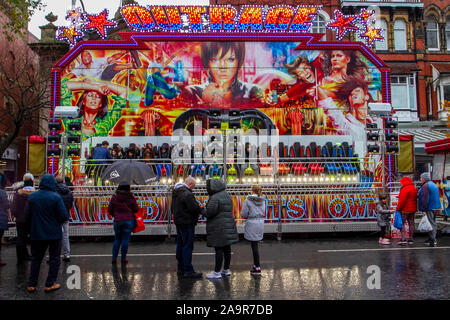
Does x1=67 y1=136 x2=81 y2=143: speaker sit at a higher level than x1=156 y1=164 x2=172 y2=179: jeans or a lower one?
higher

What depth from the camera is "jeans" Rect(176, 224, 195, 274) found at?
6969 mm

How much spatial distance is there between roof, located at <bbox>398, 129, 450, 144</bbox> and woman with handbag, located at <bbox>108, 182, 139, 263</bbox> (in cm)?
2068

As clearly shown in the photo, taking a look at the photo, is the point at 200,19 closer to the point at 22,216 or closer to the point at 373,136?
the point at 373,136

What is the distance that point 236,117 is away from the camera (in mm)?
17469

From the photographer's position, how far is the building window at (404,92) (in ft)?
91.0

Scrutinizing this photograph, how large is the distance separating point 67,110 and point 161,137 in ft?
14.6

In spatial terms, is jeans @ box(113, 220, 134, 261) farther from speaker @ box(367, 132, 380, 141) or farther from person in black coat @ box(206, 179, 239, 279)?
speaker @ box(367, 132, 380, 141)

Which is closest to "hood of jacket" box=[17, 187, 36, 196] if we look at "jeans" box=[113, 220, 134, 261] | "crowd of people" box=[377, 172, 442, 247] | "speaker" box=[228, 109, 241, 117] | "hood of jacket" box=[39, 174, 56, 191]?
"jeans" box=[113, 220, 134, 261]

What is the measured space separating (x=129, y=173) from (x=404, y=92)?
76.3ft

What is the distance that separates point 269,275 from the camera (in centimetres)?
706

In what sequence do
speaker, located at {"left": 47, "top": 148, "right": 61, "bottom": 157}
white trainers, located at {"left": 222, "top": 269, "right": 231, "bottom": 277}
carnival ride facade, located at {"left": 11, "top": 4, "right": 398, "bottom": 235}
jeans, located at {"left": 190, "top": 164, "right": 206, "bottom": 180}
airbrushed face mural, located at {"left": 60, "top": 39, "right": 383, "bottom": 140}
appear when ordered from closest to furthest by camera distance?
white trainers, located at {"left": 222, "top": 269, "right": 231, "bottom": 277} → jeans, located at {"left": 190, "top": 164, "right": 206, "bottom": 180} → speaker, located at {"left": 47, "top": 148, "right": 61, "bottom": 157} → carnival ride facade, located at {"left": 11, "top": 4, "right": 398, "bottom": 235} → airbrushed face mural, located at {"left": 60, "top": 39, "right": 383, "bottom": 140}

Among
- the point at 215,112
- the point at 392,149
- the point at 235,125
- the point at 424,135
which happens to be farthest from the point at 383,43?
the point at 392,149

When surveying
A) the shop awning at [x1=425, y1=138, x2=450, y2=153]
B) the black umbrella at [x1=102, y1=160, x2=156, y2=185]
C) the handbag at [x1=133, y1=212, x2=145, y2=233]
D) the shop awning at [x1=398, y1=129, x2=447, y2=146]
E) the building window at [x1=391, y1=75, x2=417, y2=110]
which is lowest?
the handbag at [x1=133, y1=212, x2=145, y2=233]

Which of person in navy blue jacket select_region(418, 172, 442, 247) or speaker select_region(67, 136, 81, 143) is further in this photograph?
speaker select_region(67, 136, 81, 143)
